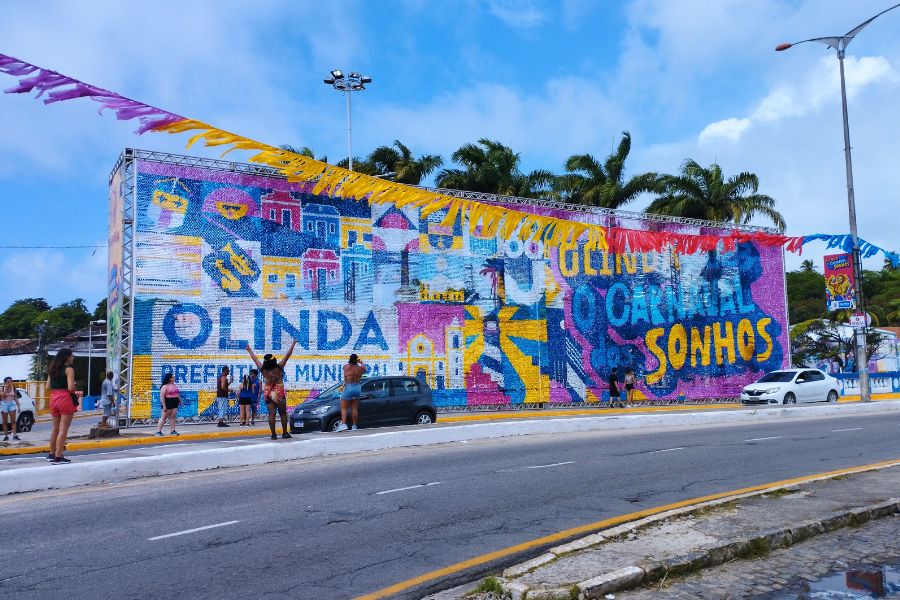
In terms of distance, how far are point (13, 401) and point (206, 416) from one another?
5.13 meters

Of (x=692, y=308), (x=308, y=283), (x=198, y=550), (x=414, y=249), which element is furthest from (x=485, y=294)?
(x=198, y=550)

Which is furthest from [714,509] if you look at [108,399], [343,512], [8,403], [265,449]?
[8,403]

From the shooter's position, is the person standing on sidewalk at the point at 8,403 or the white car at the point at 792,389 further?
the white car at the point at 792,389

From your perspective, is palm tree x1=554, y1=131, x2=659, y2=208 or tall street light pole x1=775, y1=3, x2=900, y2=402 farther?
palm tree x1=554, y1=131, x2=659, y2=208

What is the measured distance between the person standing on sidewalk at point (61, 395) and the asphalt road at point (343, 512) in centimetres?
194

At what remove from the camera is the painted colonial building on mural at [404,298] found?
22.5 meters

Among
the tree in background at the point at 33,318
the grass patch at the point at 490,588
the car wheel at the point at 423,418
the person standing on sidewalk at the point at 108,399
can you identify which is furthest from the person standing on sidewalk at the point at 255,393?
the tree in background at the point at 33,318

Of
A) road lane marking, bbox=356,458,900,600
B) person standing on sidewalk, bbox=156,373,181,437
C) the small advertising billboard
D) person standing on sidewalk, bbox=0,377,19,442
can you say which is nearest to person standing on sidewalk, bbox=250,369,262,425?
person standing on sidewalk, bbox=156,373,181,437

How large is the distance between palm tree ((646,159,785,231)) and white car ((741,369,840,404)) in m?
10.5

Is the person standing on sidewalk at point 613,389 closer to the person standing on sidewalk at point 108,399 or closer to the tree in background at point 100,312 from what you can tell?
the person standing on sidewalk at point 108,399

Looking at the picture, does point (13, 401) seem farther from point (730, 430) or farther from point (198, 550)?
point (730, 430)

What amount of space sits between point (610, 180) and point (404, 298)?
14.8m

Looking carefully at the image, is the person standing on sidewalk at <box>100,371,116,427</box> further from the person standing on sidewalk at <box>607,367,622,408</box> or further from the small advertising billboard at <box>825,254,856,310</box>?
the small advertising billboard at <box>825,254,856,310</box>

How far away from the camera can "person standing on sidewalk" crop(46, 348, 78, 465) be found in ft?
37.0
